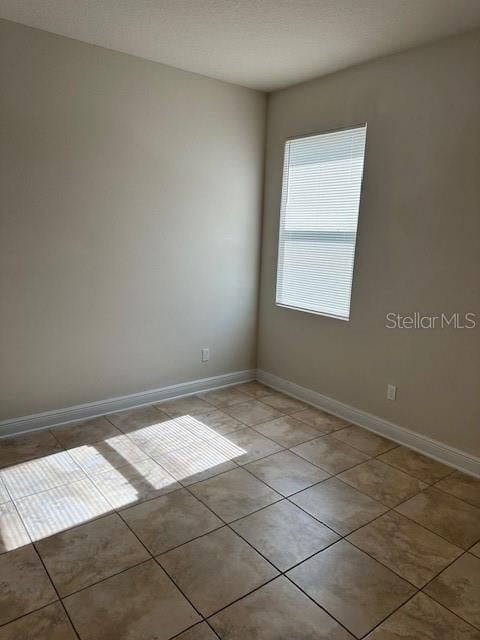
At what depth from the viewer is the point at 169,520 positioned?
7.32 ft

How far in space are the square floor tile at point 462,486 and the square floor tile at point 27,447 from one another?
7.90ft

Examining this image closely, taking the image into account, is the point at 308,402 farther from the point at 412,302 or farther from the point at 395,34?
the point at 395,34

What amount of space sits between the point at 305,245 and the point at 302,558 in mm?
2430

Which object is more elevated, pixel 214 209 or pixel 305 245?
pixel 214 209

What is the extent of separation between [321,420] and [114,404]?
5.33 feet

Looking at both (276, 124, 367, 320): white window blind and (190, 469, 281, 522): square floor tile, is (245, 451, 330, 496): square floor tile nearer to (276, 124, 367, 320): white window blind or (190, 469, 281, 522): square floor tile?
(190, 469, 281, 522): square floor tile

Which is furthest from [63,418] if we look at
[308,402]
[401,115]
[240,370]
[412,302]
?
[401,115]

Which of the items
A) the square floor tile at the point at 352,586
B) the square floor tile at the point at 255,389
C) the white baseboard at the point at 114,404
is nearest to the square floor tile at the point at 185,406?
the white baseboard at the point at 114,404

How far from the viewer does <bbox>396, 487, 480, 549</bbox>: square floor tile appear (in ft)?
7.22

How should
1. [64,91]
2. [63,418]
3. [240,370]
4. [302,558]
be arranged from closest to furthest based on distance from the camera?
[302,558]
[64,91]
[63,418]
[240,370]

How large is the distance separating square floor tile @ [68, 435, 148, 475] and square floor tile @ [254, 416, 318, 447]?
35.8 inches

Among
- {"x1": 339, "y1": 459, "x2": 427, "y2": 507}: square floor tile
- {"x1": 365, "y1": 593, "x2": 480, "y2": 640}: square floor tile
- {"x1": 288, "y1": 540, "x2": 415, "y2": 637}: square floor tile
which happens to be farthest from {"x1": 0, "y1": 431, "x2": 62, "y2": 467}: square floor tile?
{"x1": 365, "y1": 593, "x2": 480, "y2": 640}: square floor tile

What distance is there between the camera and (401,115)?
2932 mm

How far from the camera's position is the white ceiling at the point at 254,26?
2326 millimetres
